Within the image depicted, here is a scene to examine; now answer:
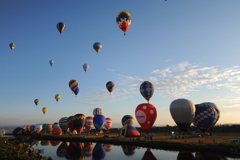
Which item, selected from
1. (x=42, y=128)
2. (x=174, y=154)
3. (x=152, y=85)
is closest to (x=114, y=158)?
(x=174, y=154)

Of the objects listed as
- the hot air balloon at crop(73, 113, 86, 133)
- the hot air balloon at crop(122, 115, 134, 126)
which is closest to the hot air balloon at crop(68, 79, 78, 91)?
the hot air balloon at crop(73, 113, 86, 133)

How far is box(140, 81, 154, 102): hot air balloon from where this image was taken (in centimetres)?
4128

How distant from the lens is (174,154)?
25.3 metres

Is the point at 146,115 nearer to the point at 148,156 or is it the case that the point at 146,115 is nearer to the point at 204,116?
the point at 204,116

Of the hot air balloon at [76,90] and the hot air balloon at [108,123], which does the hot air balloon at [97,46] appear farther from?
the hot air balloon at [108,123]

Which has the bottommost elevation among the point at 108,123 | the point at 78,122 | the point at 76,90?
the point at 108,123

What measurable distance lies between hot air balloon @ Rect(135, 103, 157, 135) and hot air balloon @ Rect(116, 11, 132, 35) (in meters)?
14.9

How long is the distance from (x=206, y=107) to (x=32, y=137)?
3135 centimetres

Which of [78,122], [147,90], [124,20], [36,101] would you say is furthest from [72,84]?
[124,20]

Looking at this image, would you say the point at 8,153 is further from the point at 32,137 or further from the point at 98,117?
the point at 98,117

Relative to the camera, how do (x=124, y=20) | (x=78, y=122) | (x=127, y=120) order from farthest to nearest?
(x=127, y=120)
(x=78, y=122)
(x=124, y=20)

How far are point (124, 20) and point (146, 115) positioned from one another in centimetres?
1809

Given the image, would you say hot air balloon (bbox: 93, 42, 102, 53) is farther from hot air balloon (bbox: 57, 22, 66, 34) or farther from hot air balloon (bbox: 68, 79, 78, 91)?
hot air balloon (bbox: 68, 79, 78, 91)

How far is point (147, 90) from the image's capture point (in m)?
41.2
